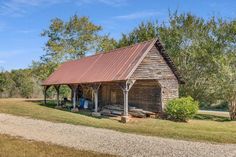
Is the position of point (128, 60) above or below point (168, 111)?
above

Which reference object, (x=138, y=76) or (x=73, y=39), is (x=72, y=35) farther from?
(x=138, y=76)

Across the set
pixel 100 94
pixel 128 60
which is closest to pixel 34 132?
pixel 128 60

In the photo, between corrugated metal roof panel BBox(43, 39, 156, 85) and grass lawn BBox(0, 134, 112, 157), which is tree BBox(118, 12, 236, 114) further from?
grass lawn BBox(0, 134, 112, 157)

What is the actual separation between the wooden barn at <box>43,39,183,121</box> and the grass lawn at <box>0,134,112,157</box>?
1101 cm

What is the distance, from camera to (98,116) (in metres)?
27.8

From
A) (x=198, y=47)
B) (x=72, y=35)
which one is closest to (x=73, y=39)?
(x=72, y=35)

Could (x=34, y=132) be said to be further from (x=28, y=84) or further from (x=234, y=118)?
(x=28, y=84)

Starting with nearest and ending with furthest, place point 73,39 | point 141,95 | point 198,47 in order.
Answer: point 141,95, point 198,47, point 73,39

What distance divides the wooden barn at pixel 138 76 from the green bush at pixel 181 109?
183 cm

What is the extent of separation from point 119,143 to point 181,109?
1173cm

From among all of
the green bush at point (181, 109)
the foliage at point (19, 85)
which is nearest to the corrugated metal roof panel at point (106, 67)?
the green bush at point (181, 109)

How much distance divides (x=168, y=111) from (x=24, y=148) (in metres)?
15.4

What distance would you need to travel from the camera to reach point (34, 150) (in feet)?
43.2

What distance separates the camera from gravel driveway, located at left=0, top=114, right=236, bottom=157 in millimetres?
13164
